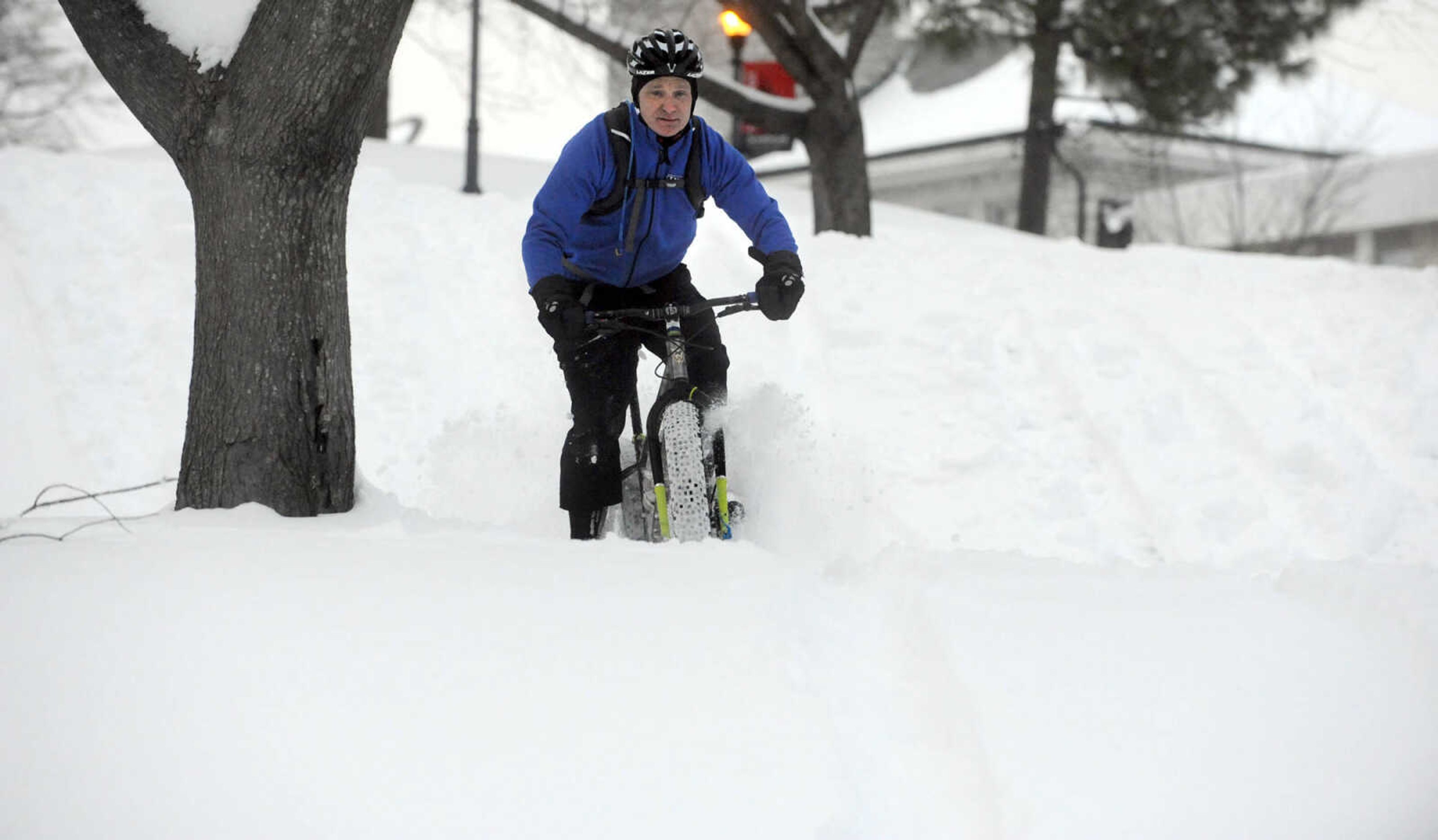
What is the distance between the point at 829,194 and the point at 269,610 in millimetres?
9891

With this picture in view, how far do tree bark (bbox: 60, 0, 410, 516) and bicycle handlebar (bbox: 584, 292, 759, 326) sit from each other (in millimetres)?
988

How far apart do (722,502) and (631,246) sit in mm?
994

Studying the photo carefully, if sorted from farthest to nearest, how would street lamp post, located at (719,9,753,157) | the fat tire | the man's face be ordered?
street lamp post, located at (719,9,753,157) → the fat tire → the man's face

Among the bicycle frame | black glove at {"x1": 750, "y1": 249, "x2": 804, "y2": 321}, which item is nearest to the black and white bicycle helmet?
black glove at {"x1": 750, "y1": 249, "x2": 804, "y2": 321}

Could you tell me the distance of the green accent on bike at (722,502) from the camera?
509cm

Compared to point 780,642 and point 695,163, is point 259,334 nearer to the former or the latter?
point 695,163

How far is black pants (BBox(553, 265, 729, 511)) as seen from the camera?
5.16 meters

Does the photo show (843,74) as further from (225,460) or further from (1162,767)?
(1162,767)

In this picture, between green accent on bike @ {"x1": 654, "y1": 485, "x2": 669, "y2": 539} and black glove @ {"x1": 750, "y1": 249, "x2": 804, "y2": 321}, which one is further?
green accent on bike @ {"x1": 654, "y1": 485, "x2": 669, "y2": 539}

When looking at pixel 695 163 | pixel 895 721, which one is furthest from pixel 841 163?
pixel 895 721

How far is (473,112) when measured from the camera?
15219mm

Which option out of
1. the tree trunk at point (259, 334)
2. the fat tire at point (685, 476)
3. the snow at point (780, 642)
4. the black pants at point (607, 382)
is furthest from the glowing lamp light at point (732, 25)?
the tree trunk at point (259, 334)

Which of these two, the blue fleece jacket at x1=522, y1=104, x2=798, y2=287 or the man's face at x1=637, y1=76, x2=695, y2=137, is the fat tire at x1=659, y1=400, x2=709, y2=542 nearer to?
the blue fleece jacket at x1=522, y1=104, x2=798, y2=287

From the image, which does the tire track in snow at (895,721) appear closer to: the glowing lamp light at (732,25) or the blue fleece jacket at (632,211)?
the blue fleece jacket at (632,211)
